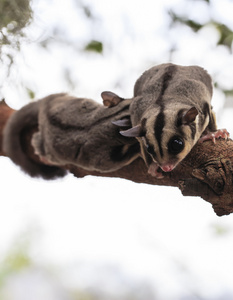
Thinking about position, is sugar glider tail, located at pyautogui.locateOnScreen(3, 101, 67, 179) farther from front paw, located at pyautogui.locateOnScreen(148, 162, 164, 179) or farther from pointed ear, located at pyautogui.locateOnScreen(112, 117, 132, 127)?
front paw, located at pyautogui.locateOnScreen(148, 162, 164, 179)

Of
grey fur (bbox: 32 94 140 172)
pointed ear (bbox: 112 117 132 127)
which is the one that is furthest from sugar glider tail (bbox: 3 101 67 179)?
pointed ear (bbox: 112 117 132 127)

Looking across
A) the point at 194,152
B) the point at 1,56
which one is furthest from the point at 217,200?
the point at 1,56

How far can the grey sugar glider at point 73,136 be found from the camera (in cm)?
316

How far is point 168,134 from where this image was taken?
2670 mm

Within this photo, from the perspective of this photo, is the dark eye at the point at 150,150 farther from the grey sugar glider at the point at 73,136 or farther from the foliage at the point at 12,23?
the foliage at the point at 12,23

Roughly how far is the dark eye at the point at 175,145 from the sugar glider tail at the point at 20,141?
150 cm

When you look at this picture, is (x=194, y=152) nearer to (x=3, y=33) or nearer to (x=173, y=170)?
(x=173, y=170)

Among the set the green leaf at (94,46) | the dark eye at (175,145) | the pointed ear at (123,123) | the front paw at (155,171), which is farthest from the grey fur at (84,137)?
the green leaf at (94,46)

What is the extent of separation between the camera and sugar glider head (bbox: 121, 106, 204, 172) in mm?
2611

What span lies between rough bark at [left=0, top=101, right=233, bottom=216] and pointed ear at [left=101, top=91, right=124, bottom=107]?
56 cm

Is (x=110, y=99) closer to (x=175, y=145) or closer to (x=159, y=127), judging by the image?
(x=159, y=127)

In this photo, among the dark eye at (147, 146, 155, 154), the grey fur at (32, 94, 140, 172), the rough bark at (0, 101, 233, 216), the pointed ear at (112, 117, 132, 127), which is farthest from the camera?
the grey fur at (32, 94, 140, 172)

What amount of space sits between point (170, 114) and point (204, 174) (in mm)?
769

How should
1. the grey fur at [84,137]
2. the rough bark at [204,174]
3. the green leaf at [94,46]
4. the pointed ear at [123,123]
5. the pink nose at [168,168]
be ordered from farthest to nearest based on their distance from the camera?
1. the green leaf at [94,46]
2. the grey fur at [84,137]
3. the pointed ear at [123,123]
4. the pink nose at [168,168]
5. the rough bark at [204,174]
